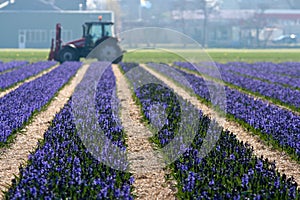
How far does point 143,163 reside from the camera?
9.67m

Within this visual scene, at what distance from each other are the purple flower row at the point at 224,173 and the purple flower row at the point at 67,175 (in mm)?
808

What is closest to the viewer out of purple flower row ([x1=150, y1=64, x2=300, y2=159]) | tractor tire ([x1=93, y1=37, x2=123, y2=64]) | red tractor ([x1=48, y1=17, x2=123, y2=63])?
purple flower row ([x1=150, y1=64, x2=300, y2=159])

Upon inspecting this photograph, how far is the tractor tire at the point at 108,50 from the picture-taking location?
32.0 meters

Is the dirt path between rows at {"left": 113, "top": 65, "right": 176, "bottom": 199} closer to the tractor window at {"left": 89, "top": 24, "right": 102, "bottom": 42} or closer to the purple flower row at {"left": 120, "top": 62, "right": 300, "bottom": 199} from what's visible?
the purple flower row at {"left": 120, "top": 62, "right": 300, "bottom": 199}

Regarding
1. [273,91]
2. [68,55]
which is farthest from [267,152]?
[68,55]

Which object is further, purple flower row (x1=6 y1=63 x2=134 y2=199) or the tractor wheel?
the tractor wheel

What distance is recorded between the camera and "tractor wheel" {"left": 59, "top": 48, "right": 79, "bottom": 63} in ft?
110

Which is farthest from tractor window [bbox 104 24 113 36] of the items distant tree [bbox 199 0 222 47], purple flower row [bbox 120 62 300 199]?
distant tree [bbox 199 0 222 47]

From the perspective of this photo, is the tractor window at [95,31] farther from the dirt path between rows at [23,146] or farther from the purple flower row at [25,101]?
the dirt path between rows at [23,146]

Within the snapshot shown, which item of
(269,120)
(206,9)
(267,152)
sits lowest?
(206,9)

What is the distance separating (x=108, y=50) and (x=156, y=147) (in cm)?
2202

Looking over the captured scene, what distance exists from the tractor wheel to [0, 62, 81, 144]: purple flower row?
9.17 m

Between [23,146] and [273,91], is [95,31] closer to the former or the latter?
[273,91]

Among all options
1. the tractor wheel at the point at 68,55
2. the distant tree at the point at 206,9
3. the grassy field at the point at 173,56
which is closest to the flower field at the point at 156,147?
the tractor wheel at the point at 68,55
